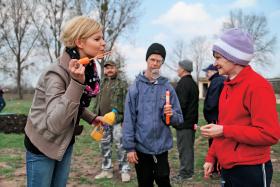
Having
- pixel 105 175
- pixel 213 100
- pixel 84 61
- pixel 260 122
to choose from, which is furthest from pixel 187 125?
pixel 84 61

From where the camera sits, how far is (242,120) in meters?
2.29

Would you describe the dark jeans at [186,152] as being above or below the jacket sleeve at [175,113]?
below

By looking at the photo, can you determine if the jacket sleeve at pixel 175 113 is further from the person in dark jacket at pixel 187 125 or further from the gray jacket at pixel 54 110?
the person in dark jacket at pixel 187 125

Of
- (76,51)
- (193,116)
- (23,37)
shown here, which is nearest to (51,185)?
(76,51)

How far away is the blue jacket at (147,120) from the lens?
3.52 m

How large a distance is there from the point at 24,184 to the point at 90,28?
3712 millimetres

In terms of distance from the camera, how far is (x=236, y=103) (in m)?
2.29

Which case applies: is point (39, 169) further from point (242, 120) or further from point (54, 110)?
point (242, 120)

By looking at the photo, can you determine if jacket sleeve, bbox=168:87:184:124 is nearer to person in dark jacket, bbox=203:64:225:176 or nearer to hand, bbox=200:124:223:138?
hand, bbox=200:124:223:138

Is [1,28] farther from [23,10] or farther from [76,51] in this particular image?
[76,51]

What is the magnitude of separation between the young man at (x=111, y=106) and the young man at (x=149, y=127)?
1880mm

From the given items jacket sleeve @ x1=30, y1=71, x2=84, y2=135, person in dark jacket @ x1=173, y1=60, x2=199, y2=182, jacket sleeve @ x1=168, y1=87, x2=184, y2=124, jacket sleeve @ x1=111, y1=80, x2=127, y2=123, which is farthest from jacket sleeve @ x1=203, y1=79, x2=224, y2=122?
jacket sleeve @ x1=30, y1=71, x2=84, y2=135

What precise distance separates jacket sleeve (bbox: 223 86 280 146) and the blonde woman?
1.04 metres

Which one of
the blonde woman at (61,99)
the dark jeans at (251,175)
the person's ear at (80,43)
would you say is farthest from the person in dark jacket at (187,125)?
the person's ear at (80,43)
